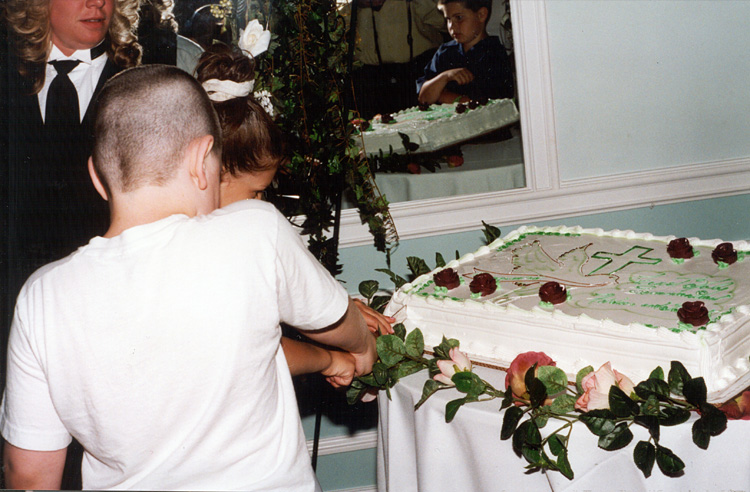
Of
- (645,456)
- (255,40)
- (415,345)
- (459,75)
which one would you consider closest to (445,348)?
(415,345)

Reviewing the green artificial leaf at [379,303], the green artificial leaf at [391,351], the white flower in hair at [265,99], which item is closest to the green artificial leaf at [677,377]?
the green artificial leaf at [391,351]

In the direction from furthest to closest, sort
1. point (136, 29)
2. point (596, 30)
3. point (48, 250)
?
point (596, 30) → point (136, 29) → point (48, 250)

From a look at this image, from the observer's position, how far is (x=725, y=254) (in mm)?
1614

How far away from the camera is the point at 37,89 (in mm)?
1854

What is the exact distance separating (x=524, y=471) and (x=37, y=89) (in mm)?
1652

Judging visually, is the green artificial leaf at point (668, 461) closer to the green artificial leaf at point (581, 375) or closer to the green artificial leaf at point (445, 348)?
the green artificial leaf at point (581, 375)

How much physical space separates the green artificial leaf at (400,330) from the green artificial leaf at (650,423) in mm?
584

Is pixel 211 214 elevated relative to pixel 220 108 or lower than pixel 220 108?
lower

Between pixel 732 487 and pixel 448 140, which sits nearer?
pixel 732 487

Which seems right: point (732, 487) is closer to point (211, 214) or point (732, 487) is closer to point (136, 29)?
point (211, 214)

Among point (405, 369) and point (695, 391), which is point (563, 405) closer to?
point (695, 391)

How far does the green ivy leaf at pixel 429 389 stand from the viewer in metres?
1.44

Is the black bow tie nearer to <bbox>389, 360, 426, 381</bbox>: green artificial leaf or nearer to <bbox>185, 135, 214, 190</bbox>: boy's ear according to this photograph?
<bbox>185, 135, 214, 190</bbox>: boy's ear

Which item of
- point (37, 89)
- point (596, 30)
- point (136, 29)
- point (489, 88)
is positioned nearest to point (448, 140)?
point (489, 88)
